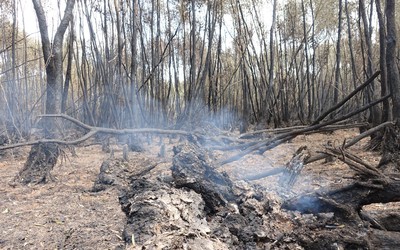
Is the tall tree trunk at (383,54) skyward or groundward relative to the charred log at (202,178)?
skyward

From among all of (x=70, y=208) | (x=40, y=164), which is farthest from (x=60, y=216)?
(x=40, y=164)

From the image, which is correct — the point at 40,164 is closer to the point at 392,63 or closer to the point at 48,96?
the point at 48,96

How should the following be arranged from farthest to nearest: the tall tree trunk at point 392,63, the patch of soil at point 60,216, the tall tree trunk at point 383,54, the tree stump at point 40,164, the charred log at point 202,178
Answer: the tall tree trunk at point 383,54, the tree stump at point 40,164, the tall tree trunk at point 392,63, the charred log at point 202,178, the patch of soil at point 60,216

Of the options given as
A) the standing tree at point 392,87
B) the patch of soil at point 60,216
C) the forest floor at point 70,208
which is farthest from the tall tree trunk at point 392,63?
the patch of soil at point 60,216

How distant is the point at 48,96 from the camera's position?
422cm

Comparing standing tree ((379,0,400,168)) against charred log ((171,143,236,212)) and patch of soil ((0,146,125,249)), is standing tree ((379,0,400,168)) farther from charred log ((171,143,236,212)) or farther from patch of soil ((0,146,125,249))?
patch of soil ((0,146,125,249))

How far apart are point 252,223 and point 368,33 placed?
6262 mm

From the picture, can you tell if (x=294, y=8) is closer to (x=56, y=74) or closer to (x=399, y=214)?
(x=56, y=74)

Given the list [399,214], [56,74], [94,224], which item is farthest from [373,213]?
[56,74]

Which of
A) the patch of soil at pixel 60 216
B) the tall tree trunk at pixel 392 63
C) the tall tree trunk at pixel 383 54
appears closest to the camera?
the patch of soil at pixel 60 216

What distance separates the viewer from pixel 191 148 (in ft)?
8.39

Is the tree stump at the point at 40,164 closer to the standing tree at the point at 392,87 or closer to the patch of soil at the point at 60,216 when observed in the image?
the patch of soil at the point at 60,216

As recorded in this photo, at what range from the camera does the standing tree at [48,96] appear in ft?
13.1

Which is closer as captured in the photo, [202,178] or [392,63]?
[202,178]
